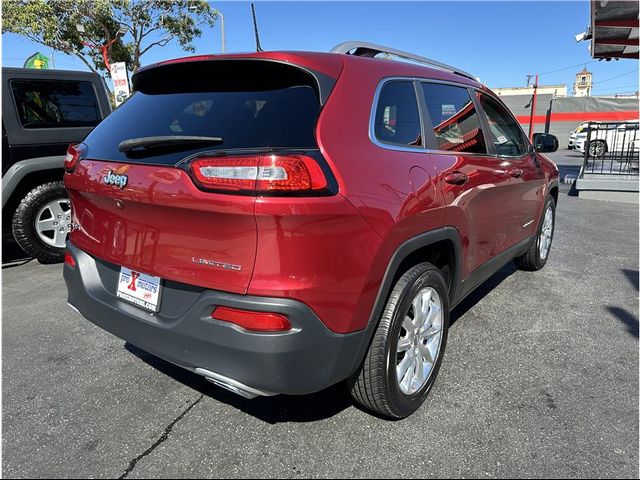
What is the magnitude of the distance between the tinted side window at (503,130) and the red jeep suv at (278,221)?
0.85 metres

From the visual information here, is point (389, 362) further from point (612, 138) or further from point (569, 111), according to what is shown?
point (569, 111)

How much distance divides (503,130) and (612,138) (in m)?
17.7

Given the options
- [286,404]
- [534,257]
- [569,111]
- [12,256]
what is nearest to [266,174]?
[286,404]

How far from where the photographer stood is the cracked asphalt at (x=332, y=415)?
6.68ft

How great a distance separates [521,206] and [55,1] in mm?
20036

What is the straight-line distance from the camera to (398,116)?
7.48 feet

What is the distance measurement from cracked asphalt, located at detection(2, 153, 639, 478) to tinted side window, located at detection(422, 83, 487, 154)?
54.0 inches

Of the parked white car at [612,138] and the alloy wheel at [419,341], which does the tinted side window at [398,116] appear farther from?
the parked white car at [612,138]

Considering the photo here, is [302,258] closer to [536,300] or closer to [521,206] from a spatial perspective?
[521,206]

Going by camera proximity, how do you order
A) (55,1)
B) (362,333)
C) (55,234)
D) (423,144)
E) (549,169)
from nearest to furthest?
(362,333)
(423,144)
(549,169)
(55,234)
(55,1)

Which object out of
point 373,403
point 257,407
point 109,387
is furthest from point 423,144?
point 109,387

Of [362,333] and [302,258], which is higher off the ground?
[302,258]

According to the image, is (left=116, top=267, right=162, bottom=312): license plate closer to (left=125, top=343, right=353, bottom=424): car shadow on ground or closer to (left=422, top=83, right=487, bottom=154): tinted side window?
(left=125, top=343, right=353, bottom=424): car shadow on ground

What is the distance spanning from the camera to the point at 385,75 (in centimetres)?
227
